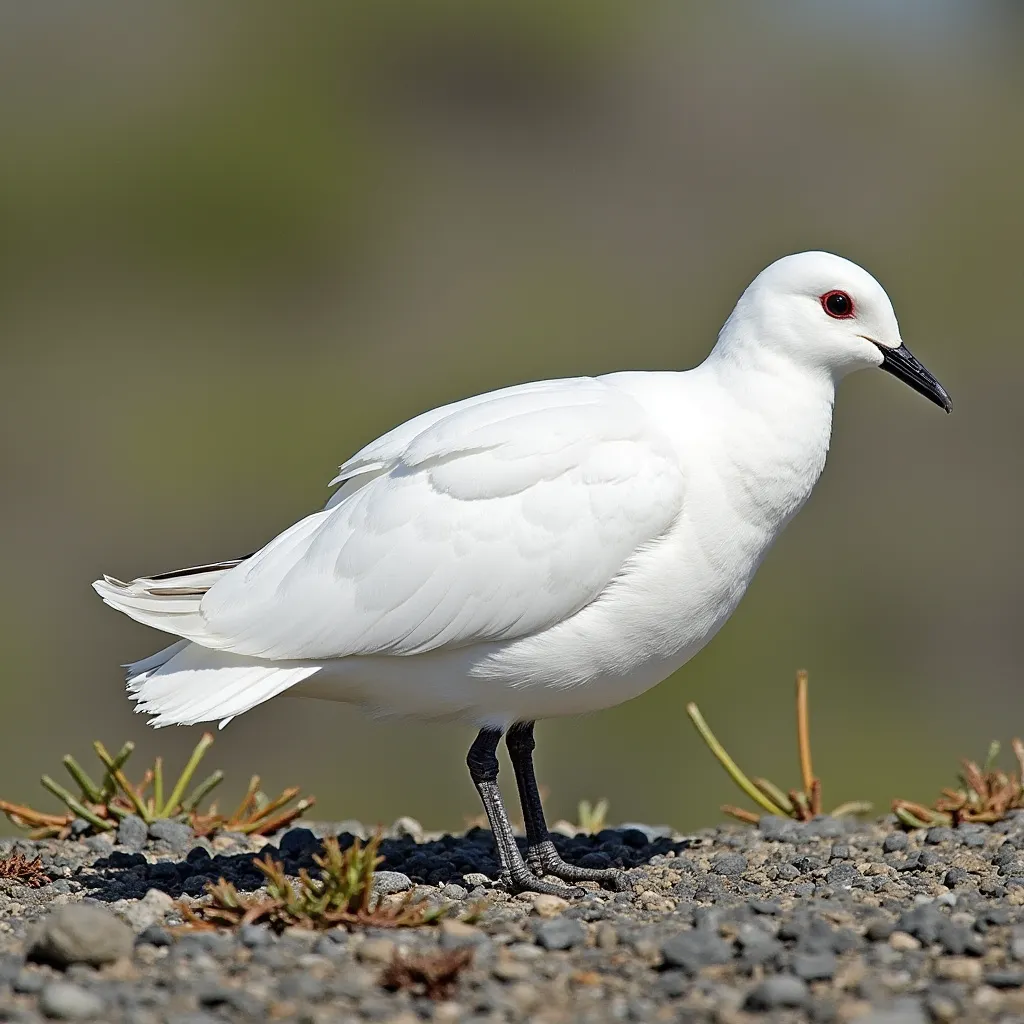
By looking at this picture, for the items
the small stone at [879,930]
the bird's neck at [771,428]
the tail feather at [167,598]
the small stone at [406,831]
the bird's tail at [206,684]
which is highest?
the bird's neck at [771,428]

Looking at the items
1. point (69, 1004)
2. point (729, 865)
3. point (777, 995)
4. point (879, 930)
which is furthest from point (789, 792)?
point (69, 1004)

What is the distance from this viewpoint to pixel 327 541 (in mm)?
7641

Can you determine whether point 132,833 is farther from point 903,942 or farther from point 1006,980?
point 1006,980

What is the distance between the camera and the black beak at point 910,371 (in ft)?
25.6

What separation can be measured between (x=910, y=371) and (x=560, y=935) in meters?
3.45

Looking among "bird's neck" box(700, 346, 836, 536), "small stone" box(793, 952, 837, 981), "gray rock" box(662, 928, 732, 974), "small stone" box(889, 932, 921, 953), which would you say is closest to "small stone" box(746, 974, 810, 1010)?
"small stone" box(793, 952, 837, 981)

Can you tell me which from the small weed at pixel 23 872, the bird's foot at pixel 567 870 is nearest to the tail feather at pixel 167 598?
the small weed at pixel 23 872

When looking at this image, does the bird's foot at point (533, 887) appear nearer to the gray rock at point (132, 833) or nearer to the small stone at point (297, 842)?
the small stone at point (297, 842)

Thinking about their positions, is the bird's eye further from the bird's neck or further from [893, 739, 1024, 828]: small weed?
[893, 739, 1024, 828]: small weed

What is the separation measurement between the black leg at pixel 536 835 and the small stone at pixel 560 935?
1.46 m

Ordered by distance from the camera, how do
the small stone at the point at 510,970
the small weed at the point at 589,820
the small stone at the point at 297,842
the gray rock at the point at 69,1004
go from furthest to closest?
1. the small weed at the point at 589,820
2. the small stone at the point at 297,842
3. the small stone at the point at 510,970
4. the gray rock at the point at 69,1004

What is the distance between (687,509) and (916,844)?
236 centimetres

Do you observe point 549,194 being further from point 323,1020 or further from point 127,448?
point 323,1020

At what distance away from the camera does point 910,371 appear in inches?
307
